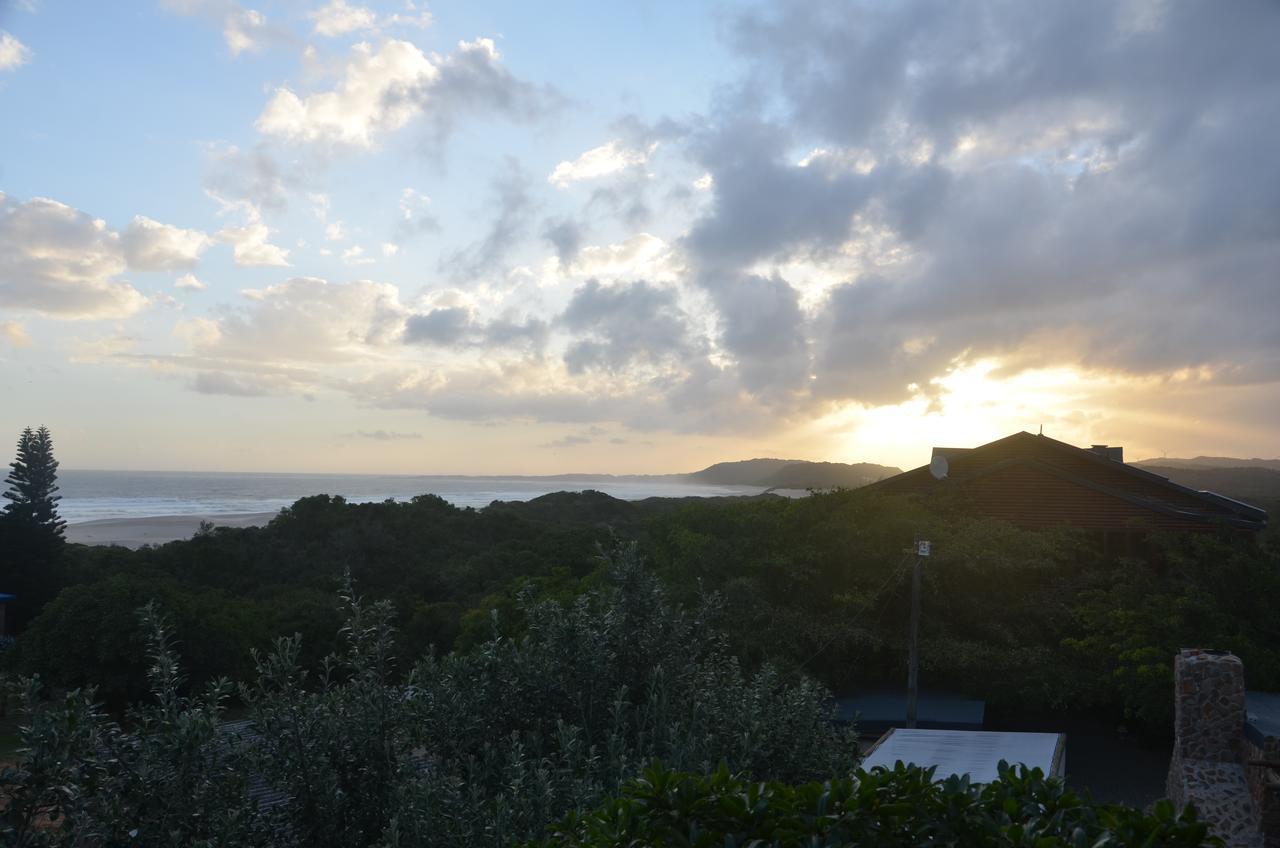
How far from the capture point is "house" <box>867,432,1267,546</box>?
73.3 feet

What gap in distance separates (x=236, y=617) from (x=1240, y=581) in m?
30.6

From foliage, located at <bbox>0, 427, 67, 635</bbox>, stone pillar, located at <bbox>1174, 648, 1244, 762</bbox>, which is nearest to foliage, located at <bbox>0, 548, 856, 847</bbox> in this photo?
stone pillar, located at <bbox>1174, 648, 1244, 762</bbox>

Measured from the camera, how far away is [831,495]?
22859 mm

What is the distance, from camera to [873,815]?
10.3ft

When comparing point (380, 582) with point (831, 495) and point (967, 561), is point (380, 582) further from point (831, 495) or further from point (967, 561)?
point (967, 561)

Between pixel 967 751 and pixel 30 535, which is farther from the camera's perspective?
pixel 30 535

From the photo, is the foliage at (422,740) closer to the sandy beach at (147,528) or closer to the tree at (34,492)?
the tree at (34,492)

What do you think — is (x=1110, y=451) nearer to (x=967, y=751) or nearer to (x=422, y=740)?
(x=967, y=751)

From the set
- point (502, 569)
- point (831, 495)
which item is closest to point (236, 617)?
point (502, 569)

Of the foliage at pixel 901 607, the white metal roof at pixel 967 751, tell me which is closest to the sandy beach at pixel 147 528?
the foliage at pixel 901 607

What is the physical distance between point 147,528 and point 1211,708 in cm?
9232

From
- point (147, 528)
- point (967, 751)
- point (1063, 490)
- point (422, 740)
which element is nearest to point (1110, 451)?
point (1063, 490)

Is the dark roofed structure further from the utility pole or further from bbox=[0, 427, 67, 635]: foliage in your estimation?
bbox=[0, 427, 67, 635]: foliage

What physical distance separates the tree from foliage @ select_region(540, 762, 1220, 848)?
165 ft
